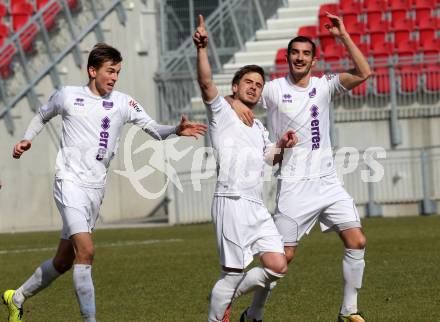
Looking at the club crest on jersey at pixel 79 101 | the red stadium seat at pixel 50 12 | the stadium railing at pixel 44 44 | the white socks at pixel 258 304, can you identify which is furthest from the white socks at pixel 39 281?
the red stadium seat at pixel 50 12

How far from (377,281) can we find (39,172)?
1451cm

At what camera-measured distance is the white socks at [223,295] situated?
330 inches

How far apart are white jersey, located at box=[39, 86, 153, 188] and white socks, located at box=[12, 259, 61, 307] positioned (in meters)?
0.79

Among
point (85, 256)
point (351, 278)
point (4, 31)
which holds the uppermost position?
point (4, 31)

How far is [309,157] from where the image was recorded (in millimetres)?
9680

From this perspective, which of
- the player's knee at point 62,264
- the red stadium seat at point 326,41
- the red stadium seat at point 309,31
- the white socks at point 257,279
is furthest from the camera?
the red stadium seat at point 309,31

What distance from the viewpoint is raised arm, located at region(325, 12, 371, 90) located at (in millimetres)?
9578

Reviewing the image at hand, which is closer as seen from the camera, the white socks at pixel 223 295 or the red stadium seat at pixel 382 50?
the white socks at pixel 223 295

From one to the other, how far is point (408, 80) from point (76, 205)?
15881 millimetres

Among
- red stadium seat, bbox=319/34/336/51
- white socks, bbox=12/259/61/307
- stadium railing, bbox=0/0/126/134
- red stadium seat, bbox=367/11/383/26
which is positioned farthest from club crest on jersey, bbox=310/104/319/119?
red stadium seat, bbox=367/11/383/26

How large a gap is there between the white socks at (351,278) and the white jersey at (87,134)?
203 centimetres

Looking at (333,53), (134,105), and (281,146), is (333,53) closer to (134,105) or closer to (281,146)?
(134,105)

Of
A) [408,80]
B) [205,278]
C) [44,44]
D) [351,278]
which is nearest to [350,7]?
[408,80]

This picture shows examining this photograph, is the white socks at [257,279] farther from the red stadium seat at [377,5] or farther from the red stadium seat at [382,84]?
the red stadium seat at [377,5]
